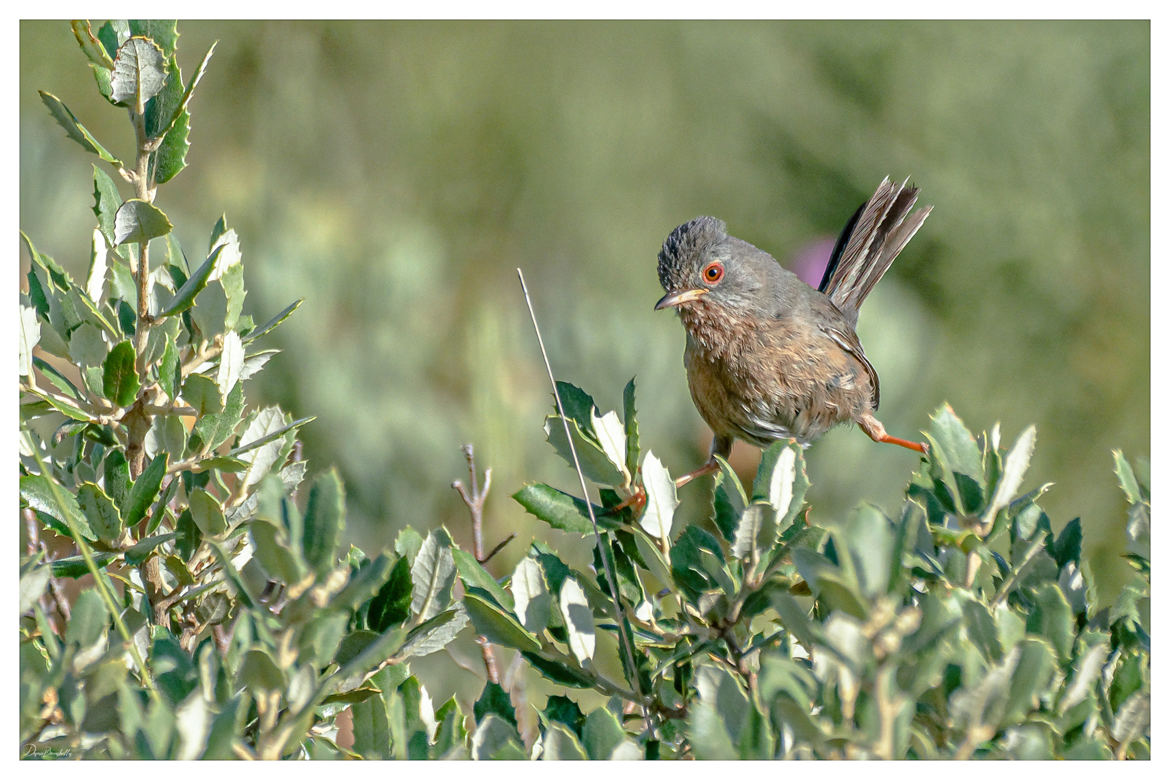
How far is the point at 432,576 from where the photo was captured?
1.51m

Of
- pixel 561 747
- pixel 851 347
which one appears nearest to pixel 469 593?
pixel 561 747

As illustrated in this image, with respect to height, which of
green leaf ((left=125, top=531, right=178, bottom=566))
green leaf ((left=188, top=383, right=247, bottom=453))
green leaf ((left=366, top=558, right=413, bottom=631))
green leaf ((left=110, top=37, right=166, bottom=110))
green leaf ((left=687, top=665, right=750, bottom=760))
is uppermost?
green leaf ((left=110, top=37, right=166, bottom=110))

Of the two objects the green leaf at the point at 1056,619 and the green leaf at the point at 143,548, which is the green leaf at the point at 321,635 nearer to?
the green leaf at the point at 143,548

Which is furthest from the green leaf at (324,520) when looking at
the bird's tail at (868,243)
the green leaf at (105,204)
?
the bird's tail at (868,243)

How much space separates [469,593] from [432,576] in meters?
0.15

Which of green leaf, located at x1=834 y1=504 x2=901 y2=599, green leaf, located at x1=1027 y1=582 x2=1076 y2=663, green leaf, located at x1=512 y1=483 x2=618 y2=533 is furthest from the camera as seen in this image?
green leaf, located at x1=512 y1=483 x2=618 y2=533

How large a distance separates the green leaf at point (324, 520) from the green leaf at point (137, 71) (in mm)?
744

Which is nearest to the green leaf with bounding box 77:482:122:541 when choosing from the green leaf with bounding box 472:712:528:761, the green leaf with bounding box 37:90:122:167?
the green leaf with bounding box 37:90:122:167

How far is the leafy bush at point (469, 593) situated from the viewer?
1.10 m

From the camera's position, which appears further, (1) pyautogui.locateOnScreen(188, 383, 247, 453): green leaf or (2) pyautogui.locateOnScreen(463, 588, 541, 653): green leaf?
(1) pyautogui.locateOnScreen(188, 383, 247, 453): green leaf

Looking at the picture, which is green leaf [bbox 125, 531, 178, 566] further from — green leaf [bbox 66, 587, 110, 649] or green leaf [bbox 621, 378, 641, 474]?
green leaf [bbox 621, 378, 641, 474]

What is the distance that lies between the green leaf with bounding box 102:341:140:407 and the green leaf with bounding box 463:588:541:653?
2.06ft

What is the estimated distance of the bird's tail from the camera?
4.50 meters

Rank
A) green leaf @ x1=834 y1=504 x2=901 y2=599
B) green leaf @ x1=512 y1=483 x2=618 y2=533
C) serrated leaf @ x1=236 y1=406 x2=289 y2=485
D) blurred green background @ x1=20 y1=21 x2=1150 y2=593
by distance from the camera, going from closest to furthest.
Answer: green leaf @ x1=834 y1=504 x2=901 y2=599 → green leaf @ x1=512 y1=483 x2=618 y2=533 → serrated leaf @ x1=236 y1=406 x2=289 y2=485 → blurred green background @ x1=20 y1=21 x2=1150 y2=593
